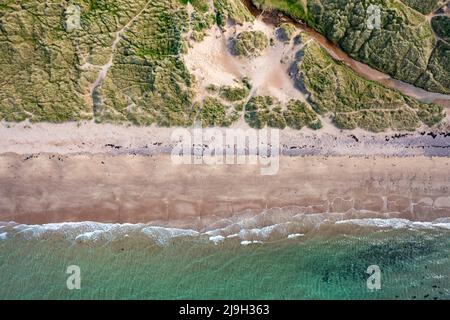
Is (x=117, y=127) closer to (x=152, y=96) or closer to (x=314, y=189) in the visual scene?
(x=152, y=96)

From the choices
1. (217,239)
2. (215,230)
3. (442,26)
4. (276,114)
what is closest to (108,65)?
(276,114)

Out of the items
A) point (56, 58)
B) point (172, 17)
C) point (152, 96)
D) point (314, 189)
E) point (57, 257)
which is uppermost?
point (172, 17)

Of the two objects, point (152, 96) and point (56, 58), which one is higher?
point (56, 58)

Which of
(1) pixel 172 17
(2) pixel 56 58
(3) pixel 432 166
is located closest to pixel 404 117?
(3) pixel 432 166

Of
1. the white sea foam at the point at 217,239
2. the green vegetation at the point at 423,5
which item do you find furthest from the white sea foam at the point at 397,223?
the green vegetation at the point at 423,5

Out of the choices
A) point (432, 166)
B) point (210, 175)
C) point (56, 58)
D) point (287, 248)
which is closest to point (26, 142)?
point (56, 58)

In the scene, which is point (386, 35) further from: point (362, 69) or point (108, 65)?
point (108, 65)
